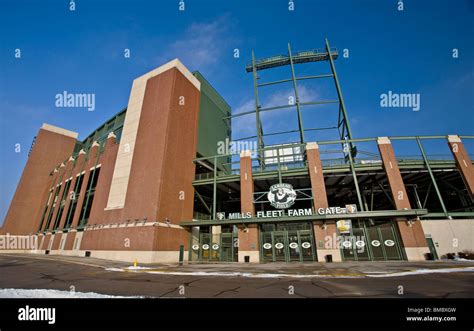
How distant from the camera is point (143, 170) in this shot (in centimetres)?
2619

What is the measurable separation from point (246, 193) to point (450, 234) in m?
19.6

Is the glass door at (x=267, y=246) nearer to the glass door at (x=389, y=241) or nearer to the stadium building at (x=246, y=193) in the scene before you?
the stadium building at (x=246, y=193)

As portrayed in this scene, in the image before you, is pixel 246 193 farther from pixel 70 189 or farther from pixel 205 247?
pixel 70 189

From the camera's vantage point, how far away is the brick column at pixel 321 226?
2030 centimetres

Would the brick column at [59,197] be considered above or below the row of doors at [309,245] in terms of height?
above

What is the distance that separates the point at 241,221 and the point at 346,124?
19.7 meters

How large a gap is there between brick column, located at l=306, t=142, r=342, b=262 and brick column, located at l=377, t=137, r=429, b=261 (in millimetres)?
5848

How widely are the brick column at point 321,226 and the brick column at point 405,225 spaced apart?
5.85 m

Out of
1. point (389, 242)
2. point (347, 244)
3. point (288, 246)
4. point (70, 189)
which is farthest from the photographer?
point (70, 189)

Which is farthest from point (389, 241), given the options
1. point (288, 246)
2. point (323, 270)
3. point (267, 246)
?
point (323, 270)

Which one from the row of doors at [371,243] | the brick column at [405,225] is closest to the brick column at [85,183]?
the row of doors at [371,243]

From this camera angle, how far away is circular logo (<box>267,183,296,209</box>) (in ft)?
76.7

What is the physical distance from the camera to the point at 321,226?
69.8 ft
